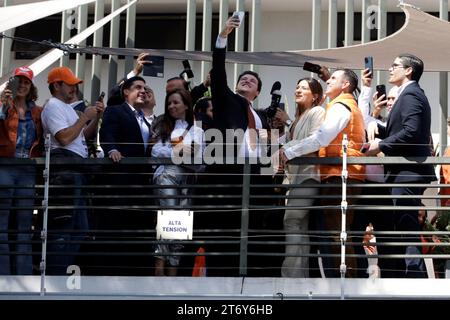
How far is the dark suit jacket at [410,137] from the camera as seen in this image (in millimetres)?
8477

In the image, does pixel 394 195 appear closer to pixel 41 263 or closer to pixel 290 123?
pixel 290 123

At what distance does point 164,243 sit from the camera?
827 centimetres

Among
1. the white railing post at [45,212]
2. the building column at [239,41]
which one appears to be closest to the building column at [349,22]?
the building column at [239,41]

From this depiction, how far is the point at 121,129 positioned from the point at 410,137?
252 cm

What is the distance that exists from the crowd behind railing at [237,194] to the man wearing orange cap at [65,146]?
0.01 meters

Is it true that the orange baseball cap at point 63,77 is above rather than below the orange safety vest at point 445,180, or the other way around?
above

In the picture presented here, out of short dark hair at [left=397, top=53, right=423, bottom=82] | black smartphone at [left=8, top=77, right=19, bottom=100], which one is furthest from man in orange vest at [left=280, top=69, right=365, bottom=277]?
black smartphone at [left=8, top=77, right=19, bottom=100]

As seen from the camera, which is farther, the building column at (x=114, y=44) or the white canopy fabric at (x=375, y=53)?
the building column at (x=114, y=44)

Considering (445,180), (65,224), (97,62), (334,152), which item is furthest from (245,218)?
(97,62)

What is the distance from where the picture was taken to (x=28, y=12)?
952cm

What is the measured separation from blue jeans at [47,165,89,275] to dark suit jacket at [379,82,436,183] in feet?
8.17

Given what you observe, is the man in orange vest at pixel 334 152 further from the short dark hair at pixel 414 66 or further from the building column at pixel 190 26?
the building column at pixel 190 26

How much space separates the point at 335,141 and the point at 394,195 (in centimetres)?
68

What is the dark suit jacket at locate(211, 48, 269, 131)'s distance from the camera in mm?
8801
